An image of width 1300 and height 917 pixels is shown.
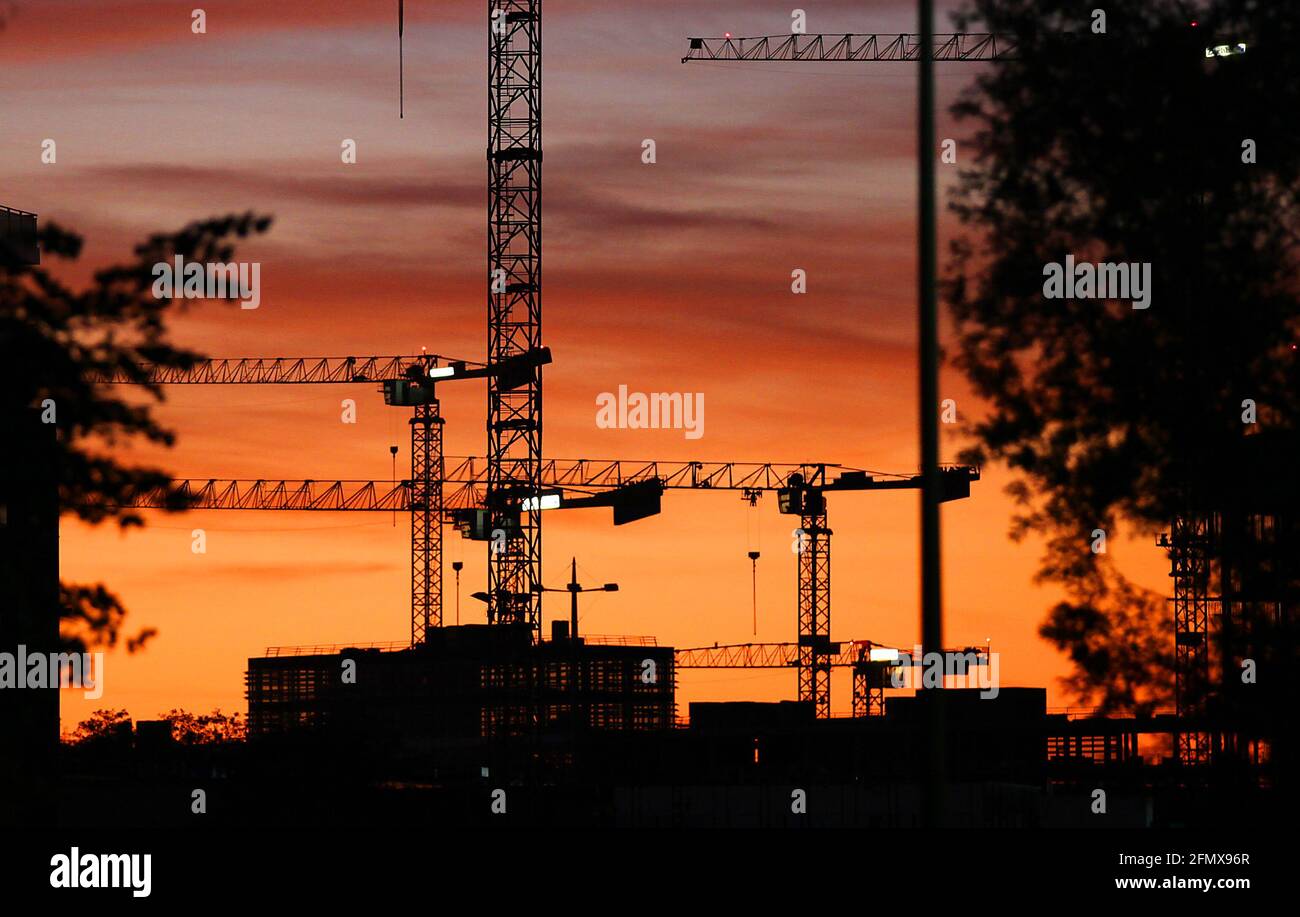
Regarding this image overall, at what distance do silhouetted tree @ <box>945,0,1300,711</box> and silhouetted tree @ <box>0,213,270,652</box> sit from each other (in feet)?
29.8

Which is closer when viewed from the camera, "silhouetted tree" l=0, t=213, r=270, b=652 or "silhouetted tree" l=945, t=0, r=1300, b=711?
"silhouetted tree" l=0, t=213, r=270, b=652

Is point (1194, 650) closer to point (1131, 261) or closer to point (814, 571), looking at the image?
point (1131, 261)

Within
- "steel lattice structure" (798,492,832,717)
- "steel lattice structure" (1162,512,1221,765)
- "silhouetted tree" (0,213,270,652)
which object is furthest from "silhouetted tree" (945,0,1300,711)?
"steel lattice structure" (798,492,832,717)

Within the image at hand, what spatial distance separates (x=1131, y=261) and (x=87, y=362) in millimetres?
11770

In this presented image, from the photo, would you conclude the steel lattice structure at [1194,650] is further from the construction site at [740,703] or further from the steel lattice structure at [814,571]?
the steel lattice structure at [814,571]

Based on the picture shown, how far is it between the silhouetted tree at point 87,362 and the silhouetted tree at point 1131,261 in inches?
358

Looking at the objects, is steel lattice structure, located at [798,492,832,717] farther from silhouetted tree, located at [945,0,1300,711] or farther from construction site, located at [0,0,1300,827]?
silhouetted tree, located at [945,0,1300,711]

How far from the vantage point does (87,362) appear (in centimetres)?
1590

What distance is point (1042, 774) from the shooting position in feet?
543

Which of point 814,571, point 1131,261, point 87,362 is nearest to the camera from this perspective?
point 87,362

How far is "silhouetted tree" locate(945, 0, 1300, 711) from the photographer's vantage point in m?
21.5

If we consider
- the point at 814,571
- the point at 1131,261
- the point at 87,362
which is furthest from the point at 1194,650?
the point at 814,571
